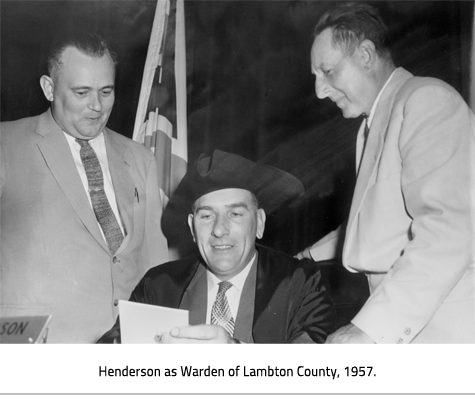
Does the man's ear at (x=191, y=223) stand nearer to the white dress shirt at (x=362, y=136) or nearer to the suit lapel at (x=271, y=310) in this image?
the suit lapel at (x=271, y=310)

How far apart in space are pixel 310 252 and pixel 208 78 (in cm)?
87

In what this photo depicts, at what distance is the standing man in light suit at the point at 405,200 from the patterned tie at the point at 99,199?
76 centimetres

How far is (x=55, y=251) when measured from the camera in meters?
2.65

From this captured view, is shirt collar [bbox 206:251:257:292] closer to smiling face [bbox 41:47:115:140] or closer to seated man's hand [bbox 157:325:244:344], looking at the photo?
seated man's hand [bbox 157:325:244:344]

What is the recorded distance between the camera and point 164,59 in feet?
9.51

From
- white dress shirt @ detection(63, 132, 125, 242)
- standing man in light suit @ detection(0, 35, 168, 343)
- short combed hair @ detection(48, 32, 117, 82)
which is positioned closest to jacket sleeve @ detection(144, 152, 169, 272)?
standing man in light suit @ detection(0, 35, 168, 343)

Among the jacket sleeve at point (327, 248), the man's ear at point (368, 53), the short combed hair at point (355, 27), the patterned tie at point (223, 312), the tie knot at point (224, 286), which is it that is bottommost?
the patterned tie at point (223, 312)

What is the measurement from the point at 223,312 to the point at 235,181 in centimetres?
52

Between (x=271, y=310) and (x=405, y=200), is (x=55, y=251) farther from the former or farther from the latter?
(x=405, y=200)

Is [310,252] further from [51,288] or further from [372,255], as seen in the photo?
[51,288]

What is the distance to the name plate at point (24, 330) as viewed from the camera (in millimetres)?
2572

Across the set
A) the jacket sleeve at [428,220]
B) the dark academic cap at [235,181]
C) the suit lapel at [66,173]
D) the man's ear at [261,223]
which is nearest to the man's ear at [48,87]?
the suit lapel at [66,173]

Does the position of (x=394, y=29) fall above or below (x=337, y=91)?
above
